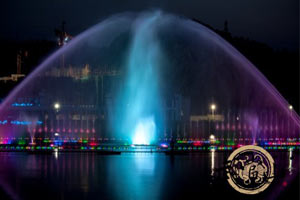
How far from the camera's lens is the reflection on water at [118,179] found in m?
16.9

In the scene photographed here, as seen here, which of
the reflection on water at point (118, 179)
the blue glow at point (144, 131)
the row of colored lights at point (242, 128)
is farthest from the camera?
the row of colored lights at point (242, 128)

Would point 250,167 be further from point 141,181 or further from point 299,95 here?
point 299,95

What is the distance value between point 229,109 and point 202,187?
6736 centimetres

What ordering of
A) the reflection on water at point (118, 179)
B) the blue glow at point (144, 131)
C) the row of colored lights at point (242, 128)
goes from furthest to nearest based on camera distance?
the row of colored lights at point (242, 128), the blue glow at point (144, 131), the reflection on water at point (118, 179)

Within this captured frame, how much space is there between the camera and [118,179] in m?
20.7

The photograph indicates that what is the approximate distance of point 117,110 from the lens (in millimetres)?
71438

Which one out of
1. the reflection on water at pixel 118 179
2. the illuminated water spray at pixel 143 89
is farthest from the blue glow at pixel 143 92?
the reflection on water at pixel 118 179

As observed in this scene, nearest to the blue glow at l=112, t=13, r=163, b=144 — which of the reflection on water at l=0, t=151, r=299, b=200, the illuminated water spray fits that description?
the illuminated water spray

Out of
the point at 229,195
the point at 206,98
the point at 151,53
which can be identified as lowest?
the point at 229,195

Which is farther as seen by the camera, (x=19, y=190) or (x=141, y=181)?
(x=141, y=181)

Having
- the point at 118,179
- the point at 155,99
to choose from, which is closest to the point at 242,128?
Answer: the point at 155,99

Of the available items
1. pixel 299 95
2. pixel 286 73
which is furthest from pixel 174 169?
pixel 286 73

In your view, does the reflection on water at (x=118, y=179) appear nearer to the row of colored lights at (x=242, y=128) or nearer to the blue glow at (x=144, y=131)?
the blue glow at (x=144, y=131)

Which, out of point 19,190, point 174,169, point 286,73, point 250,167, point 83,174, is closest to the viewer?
point 250,167
